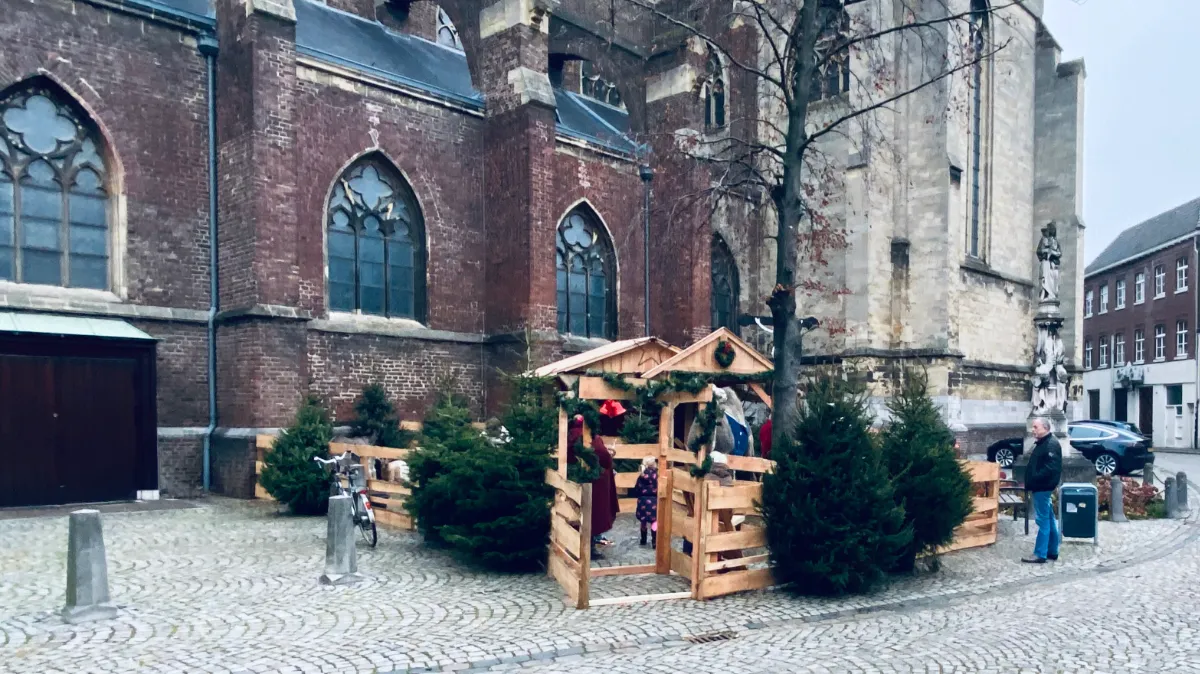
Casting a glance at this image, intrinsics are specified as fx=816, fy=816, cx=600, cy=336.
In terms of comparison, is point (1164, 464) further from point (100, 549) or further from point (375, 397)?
point (100, 549)

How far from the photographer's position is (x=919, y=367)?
20.7 m

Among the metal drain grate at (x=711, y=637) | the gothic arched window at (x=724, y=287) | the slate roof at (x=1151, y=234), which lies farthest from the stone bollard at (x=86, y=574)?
the slate roof at (x=1151, y=234)

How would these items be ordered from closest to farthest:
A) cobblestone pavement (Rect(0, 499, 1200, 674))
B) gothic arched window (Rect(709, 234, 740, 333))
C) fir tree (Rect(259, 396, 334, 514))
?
1. cobblestone pavement (Rect(0, 499, 1200, 674))
2. fir tree (Rect(259, 396, 334, 514))
3. gothic arched window (Rect(709, 234, 740, 333))

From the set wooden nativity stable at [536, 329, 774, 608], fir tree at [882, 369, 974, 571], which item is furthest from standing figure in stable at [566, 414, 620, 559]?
fir tree at [882, 369, 974, 571]

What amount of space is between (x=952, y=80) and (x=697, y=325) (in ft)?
31.7

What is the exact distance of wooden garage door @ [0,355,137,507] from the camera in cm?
1139

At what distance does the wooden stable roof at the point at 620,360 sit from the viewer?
31.9 ft

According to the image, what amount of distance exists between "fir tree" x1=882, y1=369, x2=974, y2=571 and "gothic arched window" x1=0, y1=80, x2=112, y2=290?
12.0 m

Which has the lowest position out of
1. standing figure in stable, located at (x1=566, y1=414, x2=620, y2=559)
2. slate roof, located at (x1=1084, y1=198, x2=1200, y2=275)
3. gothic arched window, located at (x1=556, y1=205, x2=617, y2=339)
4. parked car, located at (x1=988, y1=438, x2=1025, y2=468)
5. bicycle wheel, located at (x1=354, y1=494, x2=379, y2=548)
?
parked car, located at (x1=988, y1=438, x2=1025, y2=468)

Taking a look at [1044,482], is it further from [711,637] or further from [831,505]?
[711,637]

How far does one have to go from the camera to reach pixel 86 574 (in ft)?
20.5

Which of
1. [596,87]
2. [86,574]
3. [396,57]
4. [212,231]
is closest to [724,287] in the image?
[596,87]

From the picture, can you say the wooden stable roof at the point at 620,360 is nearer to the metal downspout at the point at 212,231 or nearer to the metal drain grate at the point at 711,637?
the metal drain grate at the point at 711,637

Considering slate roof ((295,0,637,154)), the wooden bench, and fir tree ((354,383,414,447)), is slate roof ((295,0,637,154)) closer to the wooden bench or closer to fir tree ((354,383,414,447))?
fir tree ((354,383,414,447))
